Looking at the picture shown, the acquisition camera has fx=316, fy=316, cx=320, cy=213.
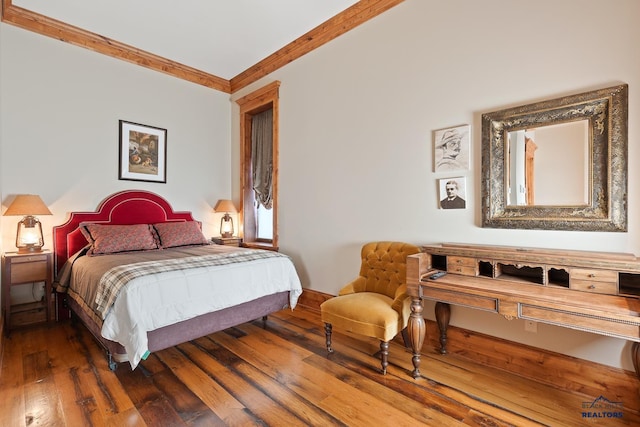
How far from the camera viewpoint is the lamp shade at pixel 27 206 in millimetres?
3070

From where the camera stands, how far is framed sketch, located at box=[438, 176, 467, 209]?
98.1 inches

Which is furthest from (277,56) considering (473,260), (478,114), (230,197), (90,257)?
(473,260)

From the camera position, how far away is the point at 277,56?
4066mm

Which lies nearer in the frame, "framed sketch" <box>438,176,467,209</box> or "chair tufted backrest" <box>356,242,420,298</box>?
"framed sketch" <box>438,176,467,209</box>

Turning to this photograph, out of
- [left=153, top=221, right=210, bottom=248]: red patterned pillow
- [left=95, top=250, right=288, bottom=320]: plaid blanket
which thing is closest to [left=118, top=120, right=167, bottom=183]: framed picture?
[left=153, top=221, right=210, bottom=248]: red patterned pillow

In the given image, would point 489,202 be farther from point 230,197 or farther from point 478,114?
point 230,197

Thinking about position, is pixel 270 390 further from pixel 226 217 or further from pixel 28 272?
pixel 226 217

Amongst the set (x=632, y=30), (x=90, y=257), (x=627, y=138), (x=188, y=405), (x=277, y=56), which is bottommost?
(x=188, y=405)

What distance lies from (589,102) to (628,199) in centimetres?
63

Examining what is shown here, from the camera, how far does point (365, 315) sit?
228 cm

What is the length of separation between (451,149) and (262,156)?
286 cm

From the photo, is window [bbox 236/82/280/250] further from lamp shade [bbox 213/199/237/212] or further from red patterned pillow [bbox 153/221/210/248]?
red patterned pillow [bbox 153/221/210/248]

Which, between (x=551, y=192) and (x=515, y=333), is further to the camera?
(x=515, y=333)

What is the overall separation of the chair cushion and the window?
74.4 inches
